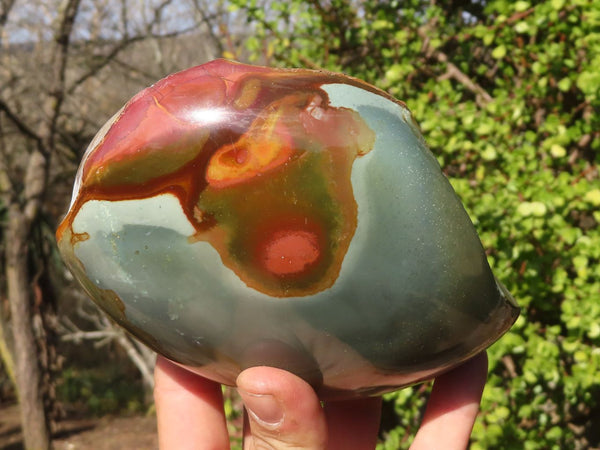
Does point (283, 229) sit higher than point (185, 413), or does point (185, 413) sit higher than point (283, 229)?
point (283, 229)

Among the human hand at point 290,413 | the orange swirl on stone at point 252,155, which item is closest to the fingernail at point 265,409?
the human hand at point 290,413

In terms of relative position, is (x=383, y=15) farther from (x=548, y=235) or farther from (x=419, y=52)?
(x=548, y=235)

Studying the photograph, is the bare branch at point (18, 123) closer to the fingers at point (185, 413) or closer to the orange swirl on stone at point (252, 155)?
the fingers at point (185, 413)

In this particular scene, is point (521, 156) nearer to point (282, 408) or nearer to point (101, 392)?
point (282, 408)

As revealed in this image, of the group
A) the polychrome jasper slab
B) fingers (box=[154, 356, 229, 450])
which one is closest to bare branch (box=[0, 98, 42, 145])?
fingers (box=[154, 356, 229, 450])

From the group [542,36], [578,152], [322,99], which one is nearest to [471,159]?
[578,152]

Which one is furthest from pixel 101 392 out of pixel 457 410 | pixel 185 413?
pixel 457 410

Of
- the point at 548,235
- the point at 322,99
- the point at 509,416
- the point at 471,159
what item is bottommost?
the point at 509,416
